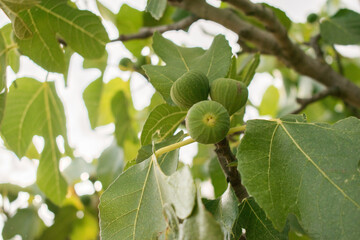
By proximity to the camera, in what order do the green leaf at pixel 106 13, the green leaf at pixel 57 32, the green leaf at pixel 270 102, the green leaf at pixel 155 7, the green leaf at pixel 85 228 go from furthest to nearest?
1. the green leaf at pixel 270 102
2. the green leaf at pixel 85 228
3. the green leaf at pixel 106 13
4. the green leaf at pixel 57 32
5. the green leaf at pixel 155 7

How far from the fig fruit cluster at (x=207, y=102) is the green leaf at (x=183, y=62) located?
0.32ft

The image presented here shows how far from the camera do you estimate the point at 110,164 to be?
6.38 feet

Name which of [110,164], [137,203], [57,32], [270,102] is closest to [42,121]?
[110,164]

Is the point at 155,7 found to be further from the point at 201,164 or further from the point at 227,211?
the point at 201,164

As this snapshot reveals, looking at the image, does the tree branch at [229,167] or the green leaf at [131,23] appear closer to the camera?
the tree branch at [229,167]

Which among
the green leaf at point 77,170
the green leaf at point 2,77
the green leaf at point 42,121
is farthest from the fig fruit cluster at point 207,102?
the green leaf at point 77,170

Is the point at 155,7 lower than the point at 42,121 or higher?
higher

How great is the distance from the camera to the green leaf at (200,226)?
70 centimetres

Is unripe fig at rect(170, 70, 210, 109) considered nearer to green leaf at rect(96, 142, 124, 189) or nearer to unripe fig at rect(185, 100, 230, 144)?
unripe fig at rect(185, 100, 230, 144)

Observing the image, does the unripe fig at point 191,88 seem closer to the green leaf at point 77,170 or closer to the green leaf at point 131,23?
the green leaf at point 131,23

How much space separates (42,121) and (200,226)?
1302 millimetres

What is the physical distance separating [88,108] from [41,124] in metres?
0.33

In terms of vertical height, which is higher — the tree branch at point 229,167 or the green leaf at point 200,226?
the green leaf at point 200,226

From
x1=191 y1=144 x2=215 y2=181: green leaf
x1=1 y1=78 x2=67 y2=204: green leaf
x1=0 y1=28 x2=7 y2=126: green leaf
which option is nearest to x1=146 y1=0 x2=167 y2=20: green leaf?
x1=0 y1=28 x2=7 y2=126: green leaf
